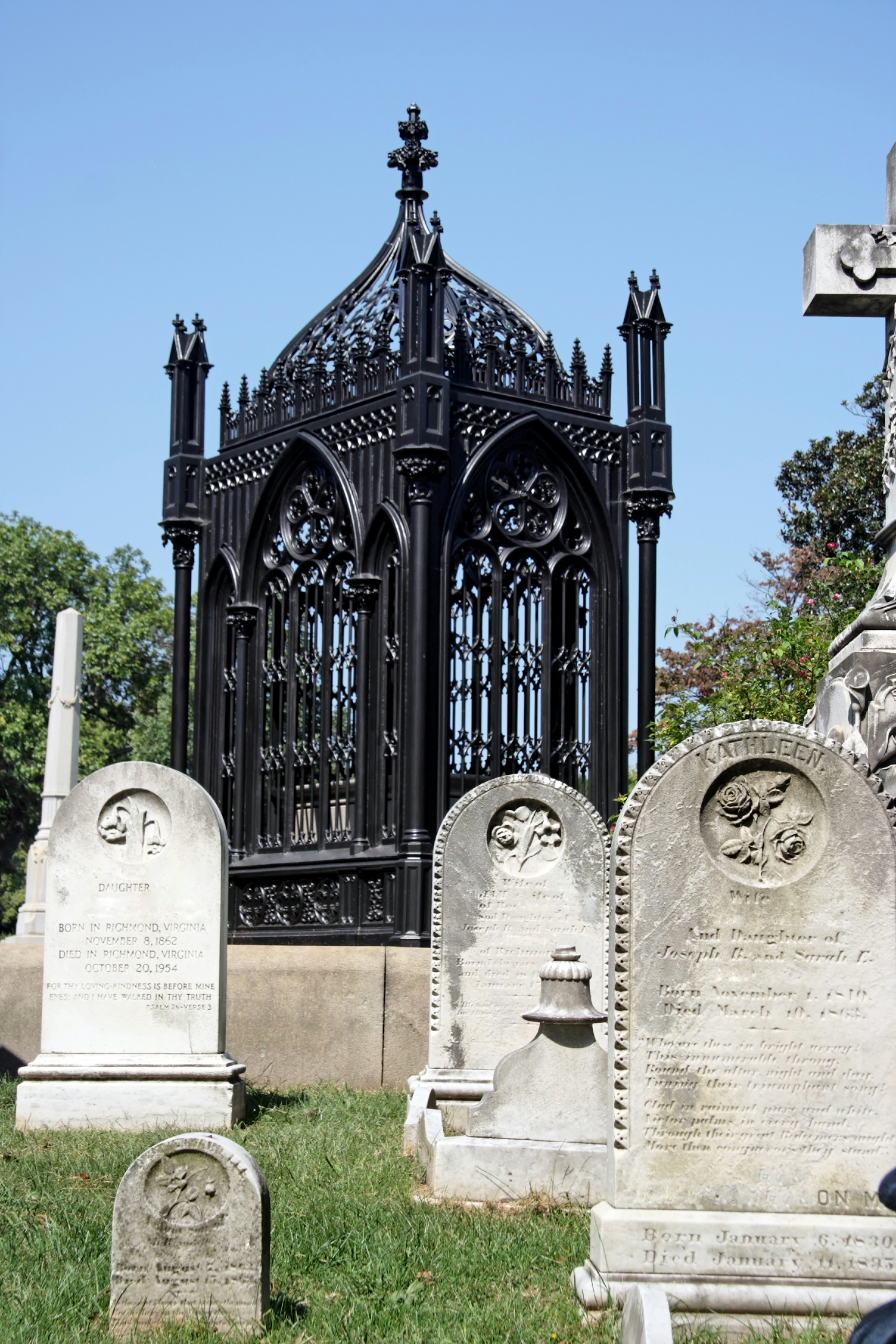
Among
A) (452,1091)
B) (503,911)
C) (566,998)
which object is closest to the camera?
(566,998)

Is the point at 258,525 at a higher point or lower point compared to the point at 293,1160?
higher

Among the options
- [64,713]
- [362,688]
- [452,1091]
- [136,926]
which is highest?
[64,713]

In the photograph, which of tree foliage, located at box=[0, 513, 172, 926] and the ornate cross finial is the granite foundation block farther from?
tree foliage, located at box=[0, 513, 172, 926]

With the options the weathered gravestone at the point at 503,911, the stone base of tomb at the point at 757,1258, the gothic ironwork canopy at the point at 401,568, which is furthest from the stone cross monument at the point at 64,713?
the stone base of tomb at the point at 757,1258

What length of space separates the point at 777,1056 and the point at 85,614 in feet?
126

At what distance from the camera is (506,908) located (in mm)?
9984

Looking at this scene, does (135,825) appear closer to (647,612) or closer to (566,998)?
(566,998)

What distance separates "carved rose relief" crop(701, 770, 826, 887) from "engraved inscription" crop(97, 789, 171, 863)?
5.91m

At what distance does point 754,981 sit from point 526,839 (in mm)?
4672

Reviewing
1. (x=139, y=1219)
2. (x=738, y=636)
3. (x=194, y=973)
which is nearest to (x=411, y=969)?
(x=194, y=973)

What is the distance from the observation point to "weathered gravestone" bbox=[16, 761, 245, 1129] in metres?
10.6

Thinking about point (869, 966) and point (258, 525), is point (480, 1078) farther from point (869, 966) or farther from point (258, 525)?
point (258, 525)

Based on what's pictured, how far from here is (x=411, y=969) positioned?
1298 cm

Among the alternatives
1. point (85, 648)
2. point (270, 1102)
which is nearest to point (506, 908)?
point (270, 1102)
